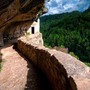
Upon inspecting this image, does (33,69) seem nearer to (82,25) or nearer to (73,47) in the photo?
(73,47)

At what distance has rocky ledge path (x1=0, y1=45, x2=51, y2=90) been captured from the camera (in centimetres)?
1642

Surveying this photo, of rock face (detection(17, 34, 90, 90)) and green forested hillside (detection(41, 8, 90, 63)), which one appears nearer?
rock face (detection(17, 34, 90, 90))

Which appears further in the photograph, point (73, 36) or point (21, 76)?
point (73, 36)

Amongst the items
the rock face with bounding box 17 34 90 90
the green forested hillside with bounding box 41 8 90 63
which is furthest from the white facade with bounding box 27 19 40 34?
the green forested hillside with bounding box 41 8 90 63

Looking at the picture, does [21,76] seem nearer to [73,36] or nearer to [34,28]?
[34,28]

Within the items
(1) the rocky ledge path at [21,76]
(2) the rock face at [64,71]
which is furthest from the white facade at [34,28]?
(2) the rock face at [64,71]

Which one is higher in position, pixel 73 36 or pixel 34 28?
pixel 34 28

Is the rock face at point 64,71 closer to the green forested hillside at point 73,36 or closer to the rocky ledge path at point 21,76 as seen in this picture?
the rocky ledge path at point 21,76

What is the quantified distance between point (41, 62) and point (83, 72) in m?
7.37

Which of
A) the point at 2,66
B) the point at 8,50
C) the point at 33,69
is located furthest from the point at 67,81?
the point at 8,50

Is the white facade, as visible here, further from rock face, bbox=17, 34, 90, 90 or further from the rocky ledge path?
rock face, bbox=17, 34, 90, 90

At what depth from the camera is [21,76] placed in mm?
18438

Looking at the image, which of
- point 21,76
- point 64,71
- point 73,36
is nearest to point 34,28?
point 21,76

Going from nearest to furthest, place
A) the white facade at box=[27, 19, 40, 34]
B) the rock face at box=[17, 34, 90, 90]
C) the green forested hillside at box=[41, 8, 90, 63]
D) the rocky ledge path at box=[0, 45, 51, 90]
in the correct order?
1. the rock face at box=[17, 34, 90, 90]
2. the rocky ledge path at box=[0, 45, 51, 90]
3. the white facade at box=[27, 19, 40, 34]
4. the green forested hillside at box=[41, 8, 90, 63]
